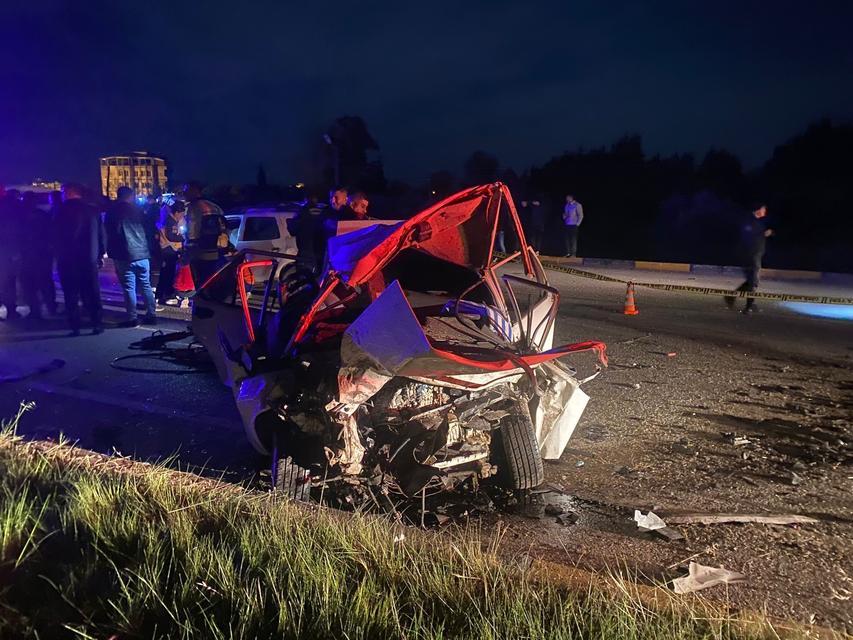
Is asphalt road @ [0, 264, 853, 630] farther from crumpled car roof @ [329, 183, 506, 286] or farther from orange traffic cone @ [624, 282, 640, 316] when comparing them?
crumpled car roof @ [329, 183, 506, 286]

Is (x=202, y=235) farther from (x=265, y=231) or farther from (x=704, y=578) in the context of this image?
(x=704, y=578)

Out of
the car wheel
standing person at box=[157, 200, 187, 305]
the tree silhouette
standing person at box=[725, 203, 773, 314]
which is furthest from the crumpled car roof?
the tree silhouette

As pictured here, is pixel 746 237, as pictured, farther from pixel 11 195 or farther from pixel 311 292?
pixel 11 195

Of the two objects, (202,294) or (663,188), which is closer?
(202,294)

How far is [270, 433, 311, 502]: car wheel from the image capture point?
4152mm

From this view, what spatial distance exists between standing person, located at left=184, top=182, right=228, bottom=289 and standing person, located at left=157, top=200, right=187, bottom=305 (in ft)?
2.45

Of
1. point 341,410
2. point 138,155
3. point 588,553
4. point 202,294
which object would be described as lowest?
point 588,553

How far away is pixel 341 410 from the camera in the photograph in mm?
3926

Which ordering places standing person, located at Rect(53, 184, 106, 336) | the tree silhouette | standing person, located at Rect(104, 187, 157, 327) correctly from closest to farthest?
standing person, located at Rect(53, 184, 106, 336) → standing person, located at Rect(104, 187, 157, 327) → the tree silhouette

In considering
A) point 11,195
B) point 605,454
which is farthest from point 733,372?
point 11,195

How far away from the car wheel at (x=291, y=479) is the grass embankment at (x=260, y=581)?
Result: 0.49 meters

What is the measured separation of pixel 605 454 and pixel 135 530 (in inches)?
131

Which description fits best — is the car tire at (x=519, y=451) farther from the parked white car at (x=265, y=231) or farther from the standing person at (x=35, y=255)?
the parked white car at (x=265, y=231)

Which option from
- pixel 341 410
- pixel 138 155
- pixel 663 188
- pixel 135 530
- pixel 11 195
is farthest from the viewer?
pixel 138 155
